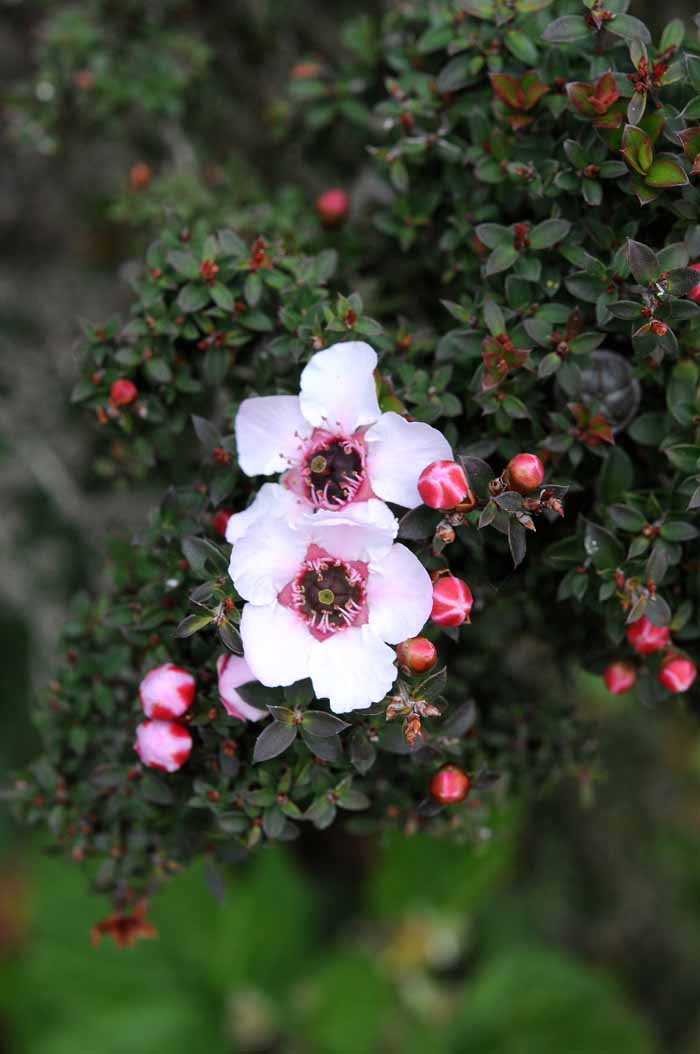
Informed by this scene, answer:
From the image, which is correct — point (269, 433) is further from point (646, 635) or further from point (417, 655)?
point (646, 635)

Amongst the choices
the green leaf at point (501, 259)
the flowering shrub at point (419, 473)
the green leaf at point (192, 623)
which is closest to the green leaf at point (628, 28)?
the flowering shrub at point (419, 473)

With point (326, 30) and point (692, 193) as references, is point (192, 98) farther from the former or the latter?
point (692, 193)

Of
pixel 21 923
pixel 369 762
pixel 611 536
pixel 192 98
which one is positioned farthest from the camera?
pixel 21 923

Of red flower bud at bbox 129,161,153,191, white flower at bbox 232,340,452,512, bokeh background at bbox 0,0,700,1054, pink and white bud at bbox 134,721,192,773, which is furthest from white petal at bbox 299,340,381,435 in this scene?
bokeh background at bbox 0,0,700,1054


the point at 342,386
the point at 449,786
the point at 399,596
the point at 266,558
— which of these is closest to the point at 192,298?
the point at 342,386

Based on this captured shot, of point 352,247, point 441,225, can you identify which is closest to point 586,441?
point 441,225

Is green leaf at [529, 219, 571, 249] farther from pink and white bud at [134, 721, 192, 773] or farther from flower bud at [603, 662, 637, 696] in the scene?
pink and white bud at [134, 721, 192, 773]

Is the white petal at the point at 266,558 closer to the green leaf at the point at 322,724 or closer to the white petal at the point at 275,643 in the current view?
the white petal at the point at 275,643
